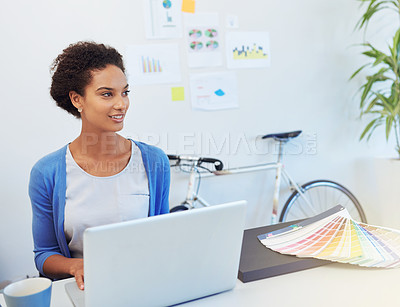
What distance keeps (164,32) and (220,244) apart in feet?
6.18

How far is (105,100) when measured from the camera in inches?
58.0

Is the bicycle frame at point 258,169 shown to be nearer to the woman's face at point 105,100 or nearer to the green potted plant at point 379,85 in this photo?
the green potted plant at point 379,85

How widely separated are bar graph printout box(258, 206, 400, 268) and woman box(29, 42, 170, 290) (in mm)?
472

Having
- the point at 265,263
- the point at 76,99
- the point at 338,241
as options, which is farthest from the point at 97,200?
the point at 338,241

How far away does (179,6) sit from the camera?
2572mm

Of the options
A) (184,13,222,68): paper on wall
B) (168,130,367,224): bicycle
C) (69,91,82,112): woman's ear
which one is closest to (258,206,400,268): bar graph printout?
(69,91,82,112): woman's ear

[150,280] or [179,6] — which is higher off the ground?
[179,6]

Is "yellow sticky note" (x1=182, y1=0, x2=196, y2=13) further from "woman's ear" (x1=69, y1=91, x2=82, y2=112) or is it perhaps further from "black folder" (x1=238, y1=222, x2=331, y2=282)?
"black folder" (x1=238, y1=222, x2=331, y2=282)

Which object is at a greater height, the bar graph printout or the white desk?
the bar graph printout

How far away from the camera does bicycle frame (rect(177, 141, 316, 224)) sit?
2.57 metres

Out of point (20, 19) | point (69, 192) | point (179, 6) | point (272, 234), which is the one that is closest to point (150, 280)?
point (272, 234)

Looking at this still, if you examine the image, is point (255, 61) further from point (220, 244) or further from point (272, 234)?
point (220, 244)

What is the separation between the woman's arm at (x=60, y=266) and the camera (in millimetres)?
1165

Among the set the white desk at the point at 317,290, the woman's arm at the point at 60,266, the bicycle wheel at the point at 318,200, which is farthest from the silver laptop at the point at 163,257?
the bicycle wheel at the point at 318,200
